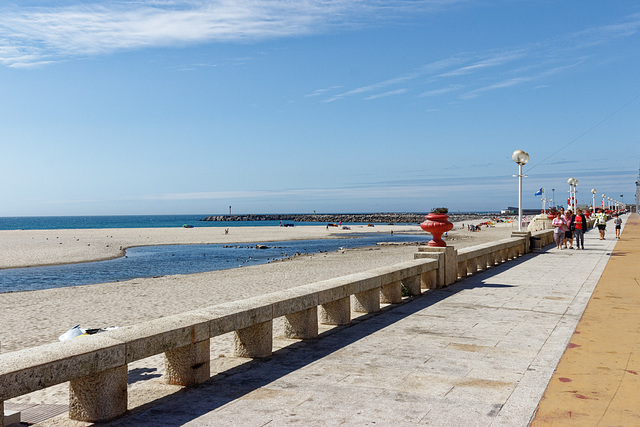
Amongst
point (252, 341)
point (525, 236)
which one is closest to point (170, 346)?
point (252, 341)

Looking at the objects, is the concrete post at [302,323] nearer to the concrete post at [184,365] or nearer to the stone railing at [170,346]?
the stone railing at [170,346]

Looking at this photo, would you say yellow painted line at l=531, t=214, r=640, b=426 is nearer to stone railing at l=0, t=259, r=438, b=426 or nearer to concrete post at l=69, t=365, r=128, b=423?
stone railing at l=0, t=259, r=438, b=426

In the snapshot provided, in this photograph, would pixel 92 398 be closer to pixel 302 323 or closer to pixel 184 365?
pixel 184 365

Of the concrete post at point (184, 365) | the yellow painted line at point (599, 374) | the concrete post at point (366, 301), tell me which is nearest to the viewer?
the yellow painted line at point (599, 374)

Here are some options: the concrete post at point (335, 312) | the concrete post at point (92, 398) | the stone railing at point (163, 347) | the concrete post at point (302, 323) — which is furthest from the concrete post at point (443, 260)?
the concrete post at point (92, 398)

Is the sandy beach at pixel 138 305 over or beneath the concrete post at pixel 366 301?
beneath

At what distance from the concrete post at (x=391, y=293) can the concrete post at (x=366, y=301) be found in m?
0.83

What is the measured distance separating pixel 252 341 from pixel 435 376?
193cm

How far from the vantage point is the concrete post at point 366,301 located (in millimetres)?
8336

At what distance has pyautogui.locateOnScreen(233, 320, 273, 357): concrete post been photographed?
19.1ft

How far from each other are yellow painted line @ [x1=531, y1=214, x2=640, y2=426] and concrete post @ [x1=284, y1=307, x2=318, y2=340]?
9.07ft

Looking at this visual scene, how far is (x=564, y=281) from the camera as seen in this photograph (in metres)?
12.3

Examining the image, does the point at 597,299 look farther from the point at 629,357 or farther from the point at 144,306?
the point at 144,306

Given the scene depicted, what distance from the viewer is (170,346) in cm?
461
